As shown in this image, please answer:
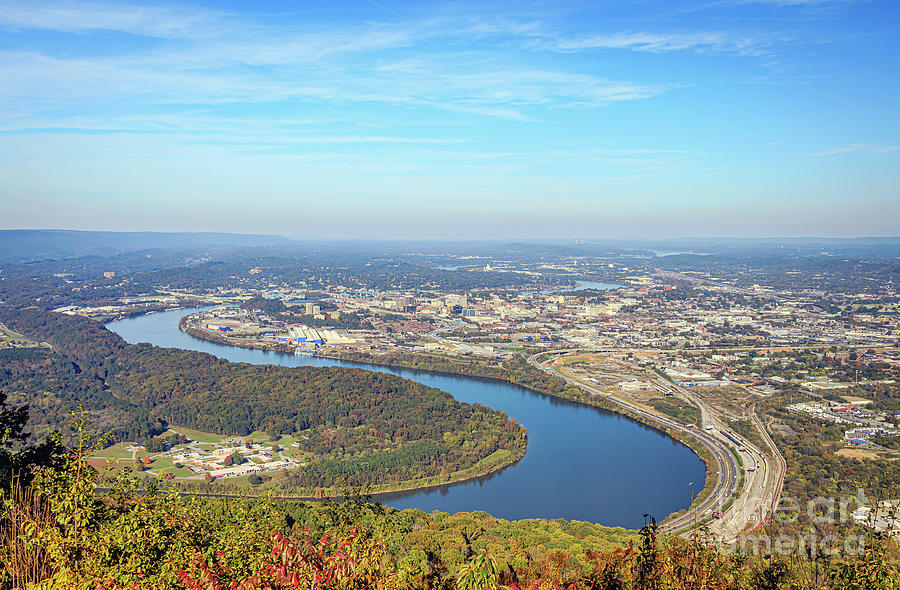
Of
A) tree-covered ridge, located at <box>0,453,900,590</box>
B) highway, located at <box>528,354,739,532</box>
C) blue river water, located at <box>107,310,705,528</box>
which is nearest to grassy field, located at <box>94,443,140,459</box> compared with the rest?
blue river water, located at <box>107,310,705,528</box>

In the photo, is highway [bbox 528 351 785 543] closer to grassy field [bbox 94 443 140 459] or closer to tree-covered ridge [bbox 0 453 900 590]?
tree-covered ridge [bbox 0 453 900 590]

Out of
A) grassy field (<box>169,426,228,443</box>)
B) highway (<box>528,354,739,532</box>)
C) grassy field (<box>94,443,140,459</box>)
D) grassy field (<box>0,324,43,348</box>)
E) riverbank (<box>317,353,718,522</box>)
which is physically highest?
highway (<box>528,354,739,532</box>)

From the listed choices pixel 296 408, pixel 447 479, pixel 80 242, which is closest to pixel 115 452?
pixel 296 408

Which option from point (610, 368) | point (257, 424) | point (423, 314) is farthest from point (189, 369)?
point (423, 314)

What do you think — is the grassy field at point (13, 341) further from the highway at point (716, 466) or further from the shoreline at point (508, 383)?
the highway at point (716, 466)

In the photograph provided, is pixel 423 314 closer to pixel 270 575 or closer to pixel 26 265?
pixel 270 575

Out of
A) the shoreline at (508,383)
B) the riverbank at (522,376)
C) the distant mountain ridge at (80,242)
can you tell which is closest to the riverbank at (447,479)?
the shoreline at (508,383)
